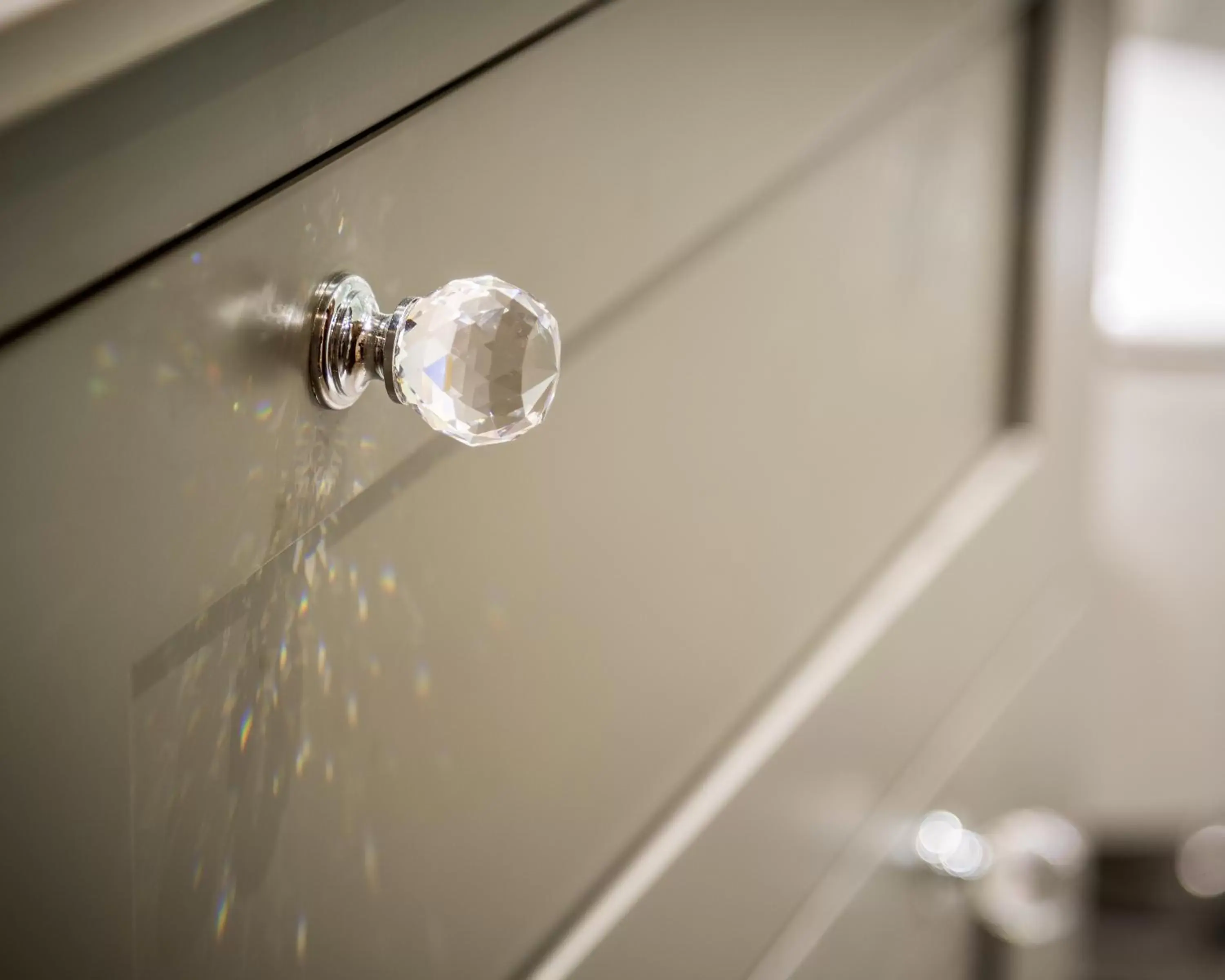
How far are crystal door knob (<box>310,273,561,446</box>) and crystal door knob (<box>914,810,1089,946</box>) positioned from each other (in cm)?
44

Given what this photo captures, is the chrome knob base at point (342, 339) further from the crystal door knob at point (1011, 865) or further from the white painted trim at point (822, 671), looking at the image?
the crystal door knob at point (1011, 865)

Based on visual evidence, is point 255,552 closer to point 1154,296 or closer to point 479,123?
point 479,123

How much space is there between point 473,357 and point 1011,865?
0.50m

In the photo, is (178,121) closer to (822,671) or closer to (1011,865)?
(822,671)

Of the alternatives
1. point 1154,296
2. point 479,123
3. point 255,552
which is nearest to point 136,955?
point 255,552

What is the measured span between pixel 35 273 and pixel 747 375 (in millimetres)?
264

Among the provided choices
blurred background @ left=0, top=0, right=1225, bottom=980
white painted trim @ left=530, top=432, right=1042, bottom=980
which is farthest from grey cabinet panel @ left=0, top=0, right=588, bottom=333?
white painted trim @ left=530, top=432, right=1042, bottom=980

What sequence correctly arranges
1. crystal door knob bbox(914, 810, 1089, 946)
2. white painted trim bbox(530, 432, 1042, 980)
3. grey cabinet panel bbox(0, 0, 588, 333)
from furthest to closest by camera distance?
crystal door knob bbox(914, 810, 1089, 946), white painted trim bbox(530, 432, 1042, 980), grey cabinet panel bbox(0, 0, 588, 333)

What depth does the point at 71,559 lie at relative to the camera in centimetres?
21

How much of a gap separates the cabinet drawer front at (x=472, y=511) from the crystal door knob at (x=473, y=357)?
0.08 feet

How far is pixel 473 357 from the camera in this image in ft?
0.78

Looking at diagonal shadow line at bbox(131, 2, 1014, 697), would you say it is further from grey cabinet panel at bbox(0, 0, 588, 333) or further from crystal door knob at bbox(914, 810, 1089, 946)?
crystal door knob at bbox(914, 810, 1089, 946)

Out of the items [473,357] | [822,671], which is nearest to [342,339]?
[473,357]

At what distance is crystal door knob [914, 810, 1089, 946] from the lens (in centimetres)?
61
